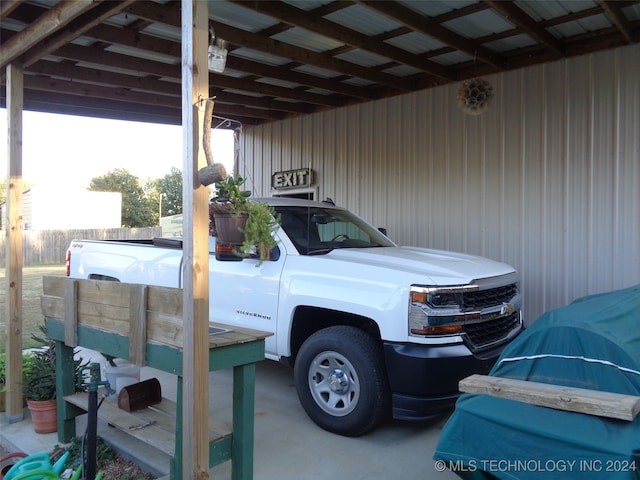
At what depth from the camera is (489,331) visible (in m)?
4.21

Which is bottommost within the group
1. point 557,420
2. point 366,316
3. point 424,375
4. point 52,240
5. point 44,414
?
point 44,414

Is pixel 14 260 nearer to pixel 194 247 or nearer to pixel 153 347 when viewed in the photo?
pixel 153 347

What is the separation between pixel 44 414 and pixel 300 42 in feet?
16.5

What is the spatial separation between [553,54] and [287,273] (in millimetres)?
4717

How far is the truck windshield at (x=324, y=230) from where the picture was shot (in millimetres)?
4922

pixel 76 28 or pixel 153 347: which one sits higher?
pixel 76 28

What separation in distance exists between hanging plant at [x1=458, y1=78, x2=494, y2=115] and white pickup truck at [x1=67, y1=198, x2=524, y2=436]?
9.04 feet

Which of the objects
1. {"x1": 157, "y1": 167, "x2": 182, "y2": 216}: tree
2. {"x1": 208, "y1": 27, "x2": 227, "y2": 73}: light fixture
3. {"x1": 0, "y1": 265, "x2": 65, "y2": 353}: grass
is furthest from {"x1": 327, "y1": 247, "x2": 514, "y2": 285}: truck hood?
{"x1": 157, "y1": 167, "x2": 182, "y2": 216}: tree

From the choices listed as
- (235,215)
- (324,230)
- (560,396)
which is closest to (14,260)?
(235,215)

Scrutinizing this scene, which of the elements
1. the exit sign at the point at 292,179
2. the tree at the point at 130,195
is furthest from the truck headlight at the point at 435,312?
the tree at the point at 130,195

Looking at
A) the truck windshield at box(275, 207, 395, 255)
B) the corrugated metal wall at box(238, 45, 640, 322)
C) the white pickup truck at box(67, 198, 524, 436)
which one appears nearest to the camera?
the white pickup truck at box(67, 198, 524, 436)

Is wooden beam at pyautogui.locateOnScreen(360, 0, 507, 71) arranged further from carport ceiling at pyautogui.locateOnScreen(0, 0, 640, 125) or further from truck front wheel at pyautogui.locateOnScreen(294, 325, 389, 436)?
truck front wheel at pyautogui.locateOnScreen(294, 325, 389, 436)

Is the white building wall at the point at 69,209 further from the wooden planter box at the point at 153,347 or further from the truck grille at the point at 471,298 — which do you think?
the truck grille at the point at 471,298

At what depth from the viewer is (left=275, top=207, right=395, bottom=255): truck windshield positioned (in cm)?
492
